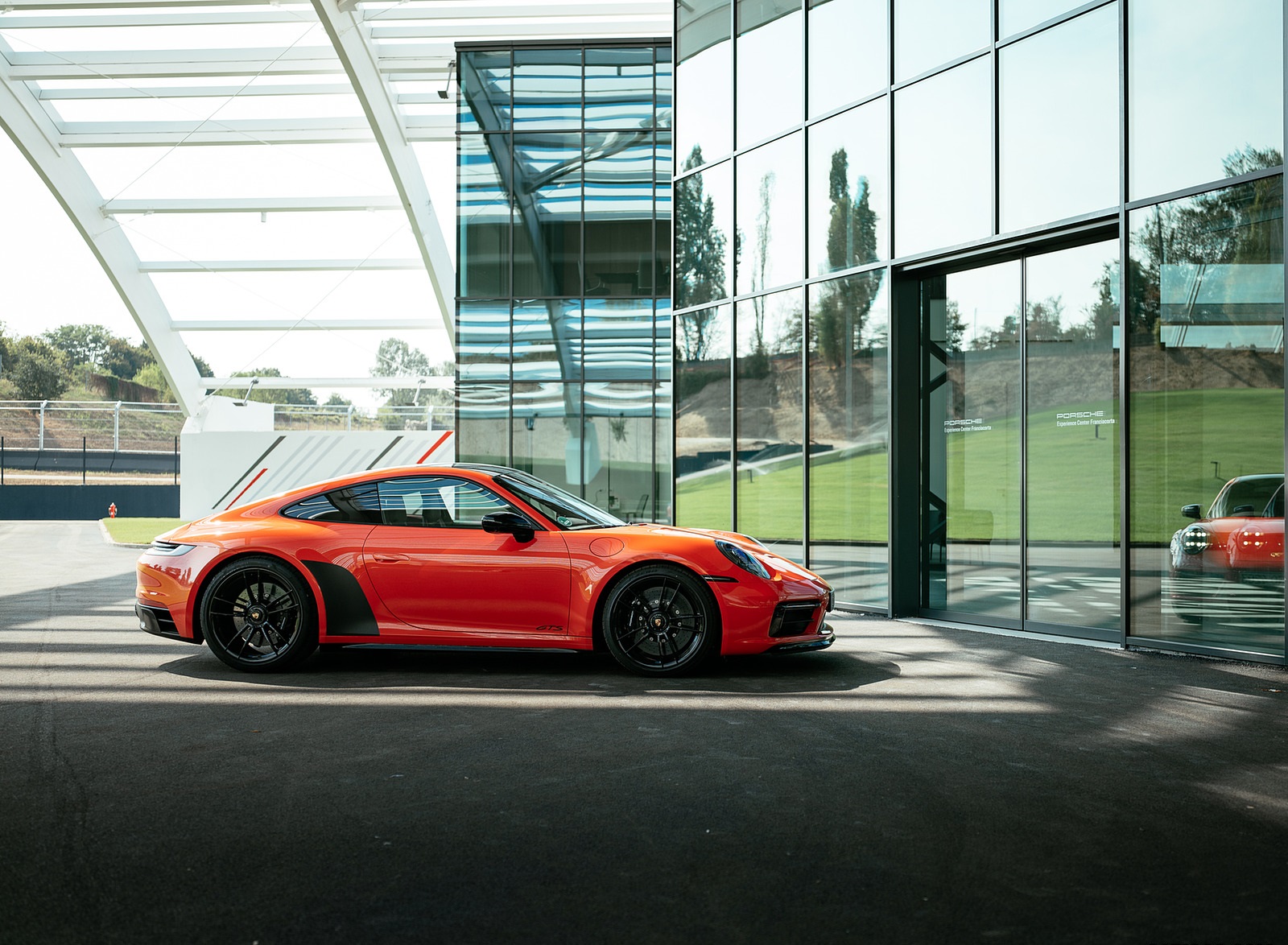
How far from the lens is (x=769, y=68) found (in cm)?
1209

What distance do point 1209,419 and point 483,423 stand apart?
16.0m

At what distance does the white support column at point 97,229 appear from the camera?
80.9 ft

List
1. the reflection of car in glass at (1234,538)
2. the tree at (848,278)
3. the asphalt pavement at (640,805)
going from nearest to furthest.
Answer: the asphalt pavement at (640,805) → the reflection of car in glass at (1234,538) → the tree at (848,278)

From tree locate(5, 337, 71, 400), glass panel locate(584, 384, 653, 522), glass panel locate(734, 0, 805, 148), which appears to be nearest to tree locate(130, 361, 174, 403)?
tree locate(5, 337, 71, 400)

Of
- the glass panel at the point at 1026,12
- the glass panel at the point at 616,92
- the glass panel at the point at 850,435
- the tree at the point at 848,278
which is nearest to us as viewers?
the glass panel at the point at 1026,12

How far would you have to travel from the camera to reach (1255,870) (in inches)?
130

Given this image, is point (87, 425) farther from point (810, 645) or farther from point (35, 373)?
point (35, 373)

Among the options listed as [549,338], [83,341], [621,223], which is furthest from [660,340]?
[83,341]

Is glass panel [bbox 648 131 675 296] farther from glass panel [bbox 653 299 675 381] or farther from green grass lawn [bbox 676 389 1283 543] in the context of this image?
green grass lawn [bbox 676 389 1283 543]

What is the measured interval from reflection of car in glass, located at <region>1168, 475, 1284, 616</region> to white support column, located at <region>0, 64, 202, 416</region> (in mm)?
25262

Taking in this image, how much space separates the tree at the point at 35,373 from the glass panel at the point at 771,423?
64.7 m

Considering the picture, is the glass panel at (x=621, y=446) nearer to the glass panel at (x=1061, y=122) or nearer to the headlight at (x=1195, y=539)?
the glass panel at (x=1061, y=122)

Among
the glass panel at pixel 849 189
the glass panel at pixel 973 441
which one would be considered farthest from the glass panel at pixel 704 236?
the glass panel at pixel 973 441

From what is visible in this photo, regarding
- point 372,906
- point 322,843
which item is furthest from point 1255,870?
point 322,843
